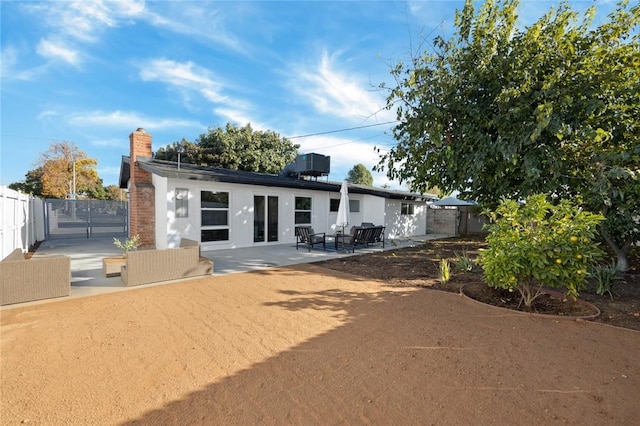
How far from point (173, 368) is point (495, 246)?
488 cm

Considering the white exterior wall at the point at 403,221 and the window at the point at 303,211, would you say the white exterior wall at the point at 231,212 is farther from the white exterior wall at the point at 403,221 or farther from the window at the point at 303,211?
the white exterior wall at the point at 403,221

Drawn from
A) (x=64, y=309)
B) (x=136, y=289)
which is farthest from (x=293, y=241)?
(x=64, y=309)

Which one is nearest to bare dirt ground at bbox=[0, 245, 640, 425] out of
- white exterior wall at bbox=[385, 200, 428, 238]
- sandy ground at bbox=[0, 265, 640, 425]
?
sandy ground at bbox=[0, 265, 640, 425]

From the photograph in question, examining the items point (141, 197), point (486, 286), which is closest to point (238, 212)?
point (141, 197)

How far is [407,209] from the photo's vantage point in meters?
18.3

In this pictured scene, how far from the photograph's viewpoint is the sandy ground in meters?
2.31

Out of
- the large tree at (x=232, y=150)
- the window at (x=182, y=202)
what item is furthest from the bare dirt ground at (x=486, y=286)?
the large tree at (x=232, y=150)

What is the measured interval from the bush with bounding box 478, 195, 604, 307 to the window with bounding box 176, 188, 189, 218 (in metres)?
9.08

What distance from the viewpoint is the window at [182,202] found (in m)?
9.85

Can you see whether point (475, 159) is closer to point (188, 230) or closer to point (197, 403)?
point (197, 403)

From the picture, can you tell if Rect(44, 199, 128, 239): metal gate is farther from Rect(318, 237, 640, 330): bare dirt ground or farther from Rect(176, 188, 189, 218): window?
Rect(318, 237, 640, 330): bare dirt ground

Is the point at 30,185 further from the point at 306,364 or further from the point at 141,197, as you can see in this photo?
the point at 306,364

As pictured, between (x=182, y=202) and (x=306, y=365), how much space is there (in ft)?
28.0

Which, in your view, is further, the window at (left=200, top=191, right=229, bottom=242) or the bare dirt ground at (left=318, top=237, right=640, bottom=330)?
the window at (left=200, top=191, right=229, bottom=242)
